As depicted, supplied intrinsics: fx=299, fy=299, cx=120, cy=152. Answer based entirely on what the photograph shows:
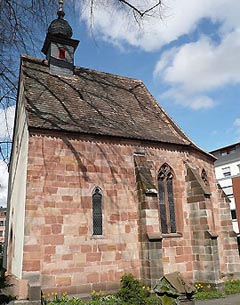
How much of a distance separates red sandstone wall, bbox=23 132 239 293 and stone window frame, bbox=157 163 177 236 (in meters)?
0.27

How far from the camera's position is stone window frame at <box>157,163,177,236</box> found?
1313 cm

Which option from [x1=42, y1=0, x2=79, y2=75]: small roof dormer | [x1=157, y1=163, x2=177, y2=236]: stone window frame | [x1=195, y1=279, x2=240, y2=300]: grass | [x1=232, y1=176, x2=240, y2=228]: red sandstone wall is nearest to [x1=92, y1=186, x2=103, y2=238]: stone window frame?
[x1=157, y1=163, x2=177, y2=236]: stone window frame

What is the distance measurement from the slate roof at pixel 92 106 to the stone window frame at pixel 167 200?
149 cm

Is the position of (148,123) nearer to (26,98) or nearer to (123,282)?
(26,98)

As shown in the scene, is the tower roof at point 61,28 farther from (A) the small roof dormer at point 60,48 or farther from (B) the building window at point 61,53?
(B) the building window at point 61,53

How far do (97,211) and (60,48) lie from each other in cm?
930

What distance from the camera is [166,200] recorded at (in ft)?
44.3

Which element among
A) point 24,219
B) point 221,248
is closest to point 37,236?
point 24,219

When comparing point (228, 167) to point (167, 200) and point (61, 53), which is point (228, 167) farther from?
point (61, 53)

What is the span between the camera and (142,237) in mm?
11836

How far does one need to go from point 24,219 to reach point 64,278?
248 centimetres

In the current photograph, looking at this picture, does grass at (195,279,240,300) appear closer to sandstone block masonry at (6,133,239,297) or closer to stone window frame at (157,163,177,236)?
sandstone block masonry at (6,133,239,297)

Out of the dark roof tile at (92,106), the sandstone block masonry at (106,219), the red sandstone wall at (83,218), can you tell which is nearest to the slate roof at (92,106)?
the dark roof tile at (92,106)

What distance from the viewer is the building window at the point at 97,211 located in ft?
38.0
